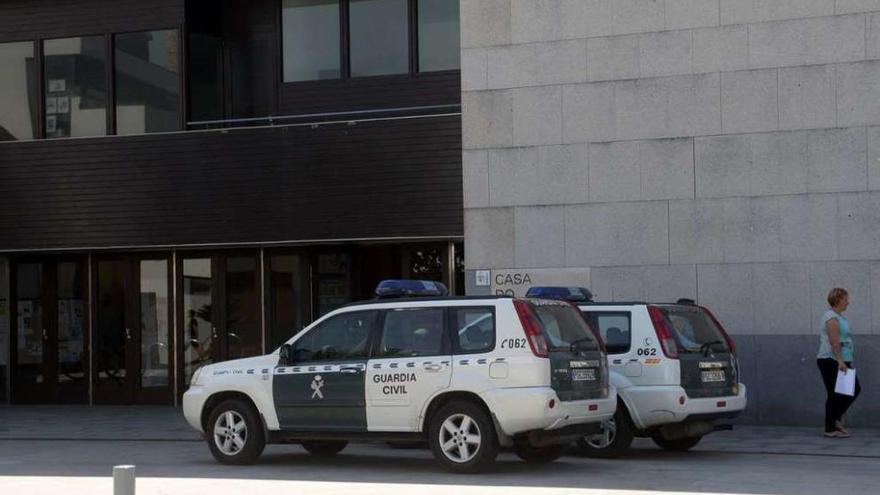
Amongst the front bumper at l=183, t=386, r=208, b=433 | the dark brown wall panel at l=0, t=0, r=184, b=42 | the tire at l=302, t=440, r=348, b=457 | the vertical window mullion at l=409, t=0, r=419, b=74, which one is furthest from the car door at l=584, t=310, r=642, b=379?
the dark brown wall panel at l=0, t=0, r=184, b=42

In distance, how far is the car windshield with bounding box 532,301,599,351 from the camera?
1355 centimetres

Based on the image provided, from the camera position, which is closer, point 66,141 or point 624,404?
point 624,404

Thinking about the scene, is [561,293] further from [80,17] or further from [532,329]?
[80,17]

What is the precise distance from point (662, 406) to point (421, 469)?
2497mm

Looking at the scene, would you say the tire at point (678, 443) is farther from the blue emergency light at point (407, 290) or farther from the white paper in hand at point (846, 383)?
the blue emergency light at point (407, 290)

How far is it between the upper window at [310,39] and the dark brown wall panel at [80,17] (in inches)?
68.4

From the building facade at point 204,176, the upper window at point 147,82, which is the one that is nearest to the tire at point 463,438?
the building facade at point 204,176

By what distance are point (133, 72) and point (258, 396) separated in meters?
9.89

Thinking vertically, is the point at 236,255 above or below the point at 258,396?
above

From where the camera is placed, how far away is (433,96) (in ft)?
72.1

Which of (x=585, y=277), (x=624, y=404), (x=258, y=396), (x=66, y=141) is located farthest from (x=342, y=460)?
(x=66, y=141)

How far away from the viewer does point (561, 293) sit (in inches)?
610

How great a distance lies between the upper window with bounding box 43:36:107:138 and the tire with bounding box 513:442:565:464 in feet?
36.5

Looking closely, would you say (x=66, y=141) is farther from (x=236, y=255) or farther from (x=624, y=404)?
(x=624, y=404)
